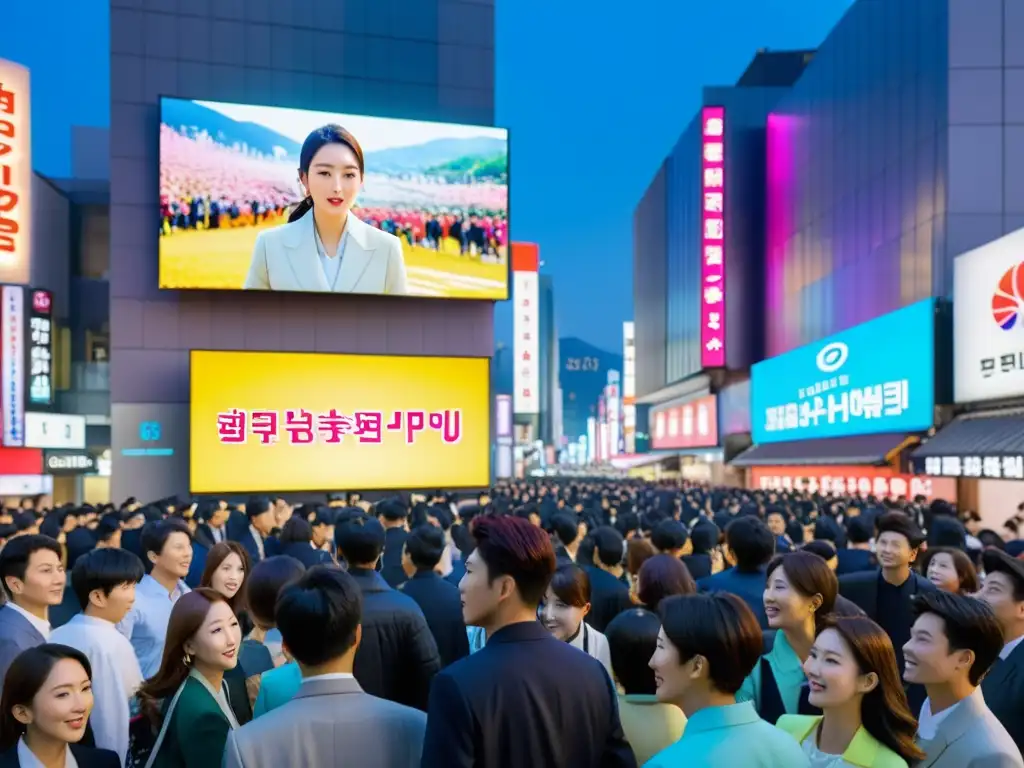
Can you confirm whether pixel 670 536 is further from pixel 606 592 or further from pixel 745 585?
pixel 745 585

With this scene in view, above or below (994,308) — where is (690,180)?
above

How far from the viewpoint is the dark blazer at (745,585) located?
4475mm

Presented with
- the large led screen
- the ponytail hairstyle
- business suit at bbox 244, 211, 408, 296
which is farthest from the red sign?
the ponytail hairstyle

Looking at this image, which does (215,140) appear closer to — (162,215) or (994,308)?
(162,215)

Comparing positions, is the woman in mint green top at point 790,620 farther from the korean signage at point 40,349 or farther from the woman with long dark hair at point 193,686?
the korean signage at point 40,349

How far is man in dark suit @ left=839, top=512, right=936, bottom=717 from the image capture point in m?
4.60

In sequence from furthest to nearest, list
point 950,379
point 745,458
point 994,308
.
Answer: point 745,458 → point 950,379 → point 994,308

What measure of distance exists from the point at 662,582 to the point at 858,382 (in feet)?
58.4

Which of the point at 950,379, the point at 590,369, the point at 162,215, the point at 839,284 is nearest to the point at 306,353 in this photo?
the point at 162,215

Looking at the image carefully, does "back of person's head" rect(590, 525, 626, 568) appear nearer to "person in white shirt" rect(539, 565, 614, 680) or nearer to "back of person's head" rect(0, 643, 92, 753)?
"person in white shirt" rect(539, 565, 614, 680)

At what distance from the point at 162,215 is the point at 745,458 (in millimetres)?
→ 19765

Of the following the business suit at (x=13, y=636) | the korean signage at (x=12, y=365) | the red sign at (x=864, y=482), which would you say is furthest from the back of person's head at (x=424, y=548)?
the korean signage at (x=12, y=365)

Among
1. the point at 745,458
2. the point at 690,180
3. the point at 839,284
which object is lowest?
the point at 745,458

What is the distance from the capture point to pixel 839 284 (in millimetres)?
23531
